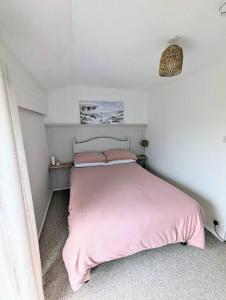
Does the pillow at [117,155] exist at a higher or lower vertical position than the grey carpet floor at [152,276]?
higher

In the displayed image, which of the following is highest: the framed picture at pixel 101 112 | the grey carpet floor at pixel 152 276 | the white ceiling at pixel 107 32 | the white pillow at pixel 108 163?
the white ceiling at pixel 107 32

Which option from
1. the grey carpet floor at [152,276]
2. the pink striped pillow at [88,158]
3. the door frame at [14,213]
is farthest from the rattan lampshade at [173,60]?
the pink striped pillow at [88,158]

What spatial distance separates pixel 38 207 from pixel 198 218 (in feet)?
6.67

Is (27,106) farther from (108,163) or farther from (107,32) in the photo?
(108,163)

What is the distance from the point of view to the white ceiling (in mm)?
1030

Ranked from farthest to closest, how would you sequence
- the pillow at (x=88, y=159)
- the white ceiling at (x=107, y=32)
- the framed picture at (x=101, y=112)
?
the framed picture at (x=101, y=112), the pillow at (x=88, y=159), the white ceiling at (x=107, y=32)

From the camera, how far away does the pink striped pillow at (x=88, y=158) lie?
3.04m

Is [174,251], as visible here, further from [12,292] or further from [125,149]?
[125,149]

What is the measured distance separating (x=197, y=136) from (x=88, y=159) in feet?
6.39

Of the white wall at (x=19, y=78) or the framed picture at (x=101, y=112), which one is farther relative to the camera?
the framed picture at (x=101, y=112)

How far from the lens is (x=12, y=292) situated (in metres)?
1.15

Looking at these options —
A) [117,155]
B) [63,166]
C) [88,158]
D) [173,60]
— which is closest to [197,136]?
[173,60]

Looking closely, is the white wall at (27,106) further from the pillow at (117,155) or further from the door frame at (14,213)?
the pillow at (117,155)

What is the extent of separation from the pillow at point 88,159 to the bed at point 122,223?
2.98ft
